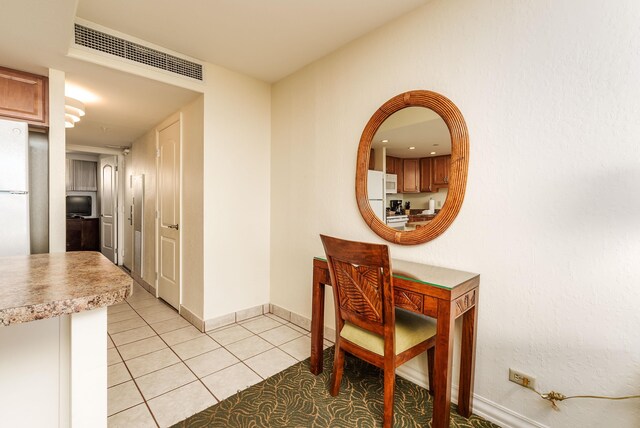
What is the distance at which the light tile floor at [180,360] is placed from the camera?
1.82 metres

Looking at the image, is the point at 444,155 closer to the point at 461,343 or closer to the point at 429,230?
the point at 429,230

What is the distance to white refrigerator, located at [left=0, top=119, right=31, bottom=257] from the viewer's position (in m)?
2.13

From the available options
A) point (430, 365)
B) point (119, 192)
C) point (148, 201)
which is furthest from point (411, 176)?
point (119, 192)

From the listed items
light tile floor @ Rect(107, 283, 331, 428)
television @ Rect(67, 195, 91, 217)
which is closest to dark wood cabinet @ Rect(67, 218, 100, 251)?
television @ Rect(67, 195, 91, 217)

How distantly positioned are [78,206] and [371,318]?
754cm

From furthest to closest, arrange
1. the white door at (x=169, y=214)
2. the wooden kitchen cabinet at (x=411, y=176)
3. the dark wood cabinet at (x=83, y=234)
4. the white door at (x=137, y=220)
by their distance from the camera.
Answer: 1. the dark wood cabinet at (x=83, y=234)
2. the white door at (x=137, y=220)
3. the white door at (x=169, y=214)
4. the wooden kitchen cabinet at (x=411, y=176)

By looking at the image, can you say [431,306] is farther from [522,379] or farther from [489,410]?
[489,410]

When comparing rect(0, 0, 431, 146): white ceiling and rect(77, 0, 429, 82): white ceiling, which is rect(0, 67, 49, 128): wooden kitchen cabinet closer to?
rect(0, 0, 431, 146): white ceiling

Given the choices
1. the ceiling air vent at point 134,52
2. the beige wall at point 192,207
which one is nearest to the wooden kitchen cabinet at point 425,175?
the beige wall at point 192,207

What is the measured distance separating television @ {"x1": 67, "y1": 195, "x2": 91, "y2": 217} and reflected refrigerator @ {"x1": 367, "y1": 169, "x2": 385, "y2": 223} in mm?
7135

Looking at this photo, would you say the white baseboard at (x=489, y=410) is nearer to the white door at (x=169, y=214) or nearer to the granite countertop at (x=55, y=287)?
the granite countertop at (x=55, y=287)

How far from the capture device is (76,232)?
6.20 meters

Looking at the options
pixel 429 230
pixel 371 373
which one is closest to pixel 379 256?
pixel 429 230

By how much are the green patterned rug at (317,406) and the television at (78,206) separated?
6.84m
